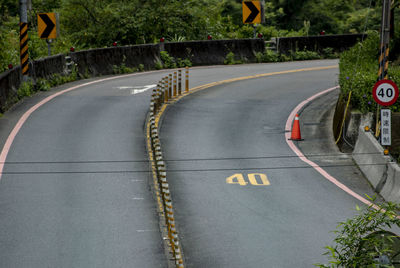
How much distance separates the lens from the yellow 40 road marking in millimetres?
16750

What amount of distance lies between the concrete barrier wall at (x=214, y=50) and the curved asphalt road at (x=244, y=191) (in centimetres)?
1146

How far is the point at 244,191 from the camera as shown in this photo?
632 inches

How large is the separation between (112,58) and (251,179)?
1908 centimetres

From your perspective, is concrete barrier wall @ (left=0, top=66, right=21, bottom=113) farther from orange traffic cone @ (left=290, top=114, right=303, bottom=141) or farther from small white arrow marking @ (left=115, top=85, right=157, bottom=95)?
orange traffic cone @ (left=290, top=114, right=303, bottom=141)

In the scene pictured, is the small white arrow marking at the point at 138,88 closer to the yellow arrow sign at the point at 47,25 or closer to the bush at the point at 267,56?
the yellow arrow sign at the point at 47,25

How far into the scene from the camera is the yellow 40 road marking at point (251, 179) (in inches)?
659

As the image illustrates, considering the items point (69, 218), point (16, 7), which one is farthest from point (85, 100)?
point (16, 7)

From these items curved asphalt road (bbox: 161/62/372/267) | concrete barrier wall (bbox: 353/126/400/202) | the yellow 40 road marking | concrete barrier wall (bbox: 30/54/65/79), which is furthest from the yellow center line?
concrete barrier wall (bbox: 353/126/400/202)

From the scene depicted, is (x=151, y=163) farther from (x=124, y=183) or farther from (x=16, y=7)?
(x=16, y=7)

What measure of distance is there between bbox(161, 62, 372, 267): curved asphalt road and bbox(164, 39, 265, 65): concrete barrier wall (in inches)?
451

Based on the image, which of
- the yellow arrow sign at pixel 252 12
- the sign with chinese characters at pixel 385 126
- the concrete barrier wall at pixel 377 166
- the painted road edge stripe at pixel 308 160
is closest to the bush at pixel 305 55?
the yellow arrow sign at pixel 252 12

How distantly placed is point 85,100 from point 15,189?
36.3ft

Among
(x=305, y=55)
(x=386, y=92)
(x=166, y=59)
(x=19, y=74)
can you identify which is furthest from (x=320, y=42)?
(x=386, y=92)

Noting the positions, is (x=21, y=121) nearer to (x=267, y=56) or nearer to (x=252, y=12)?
(x=252, y=12)
